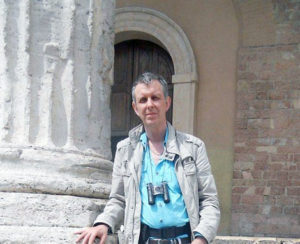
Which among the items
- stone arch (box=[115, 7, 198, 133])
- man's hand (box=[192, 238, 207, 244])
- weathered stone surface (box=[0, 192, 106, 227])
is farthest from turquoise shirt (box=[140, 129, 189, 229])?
stone arch (box=[115, 7, 198, 133])

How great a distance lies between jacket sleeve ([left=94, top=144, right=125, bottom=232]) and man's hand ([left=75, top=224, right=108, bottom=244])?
1.1 inches

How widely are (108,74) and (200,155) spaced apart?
0.82 m

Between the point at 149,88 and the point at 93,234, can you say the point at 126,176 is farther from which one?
the point at 149,88

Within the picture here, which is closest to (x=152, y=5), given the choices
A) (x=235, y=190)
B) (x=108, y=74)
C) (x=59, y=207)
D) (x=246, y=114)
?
(x=246, y=114)

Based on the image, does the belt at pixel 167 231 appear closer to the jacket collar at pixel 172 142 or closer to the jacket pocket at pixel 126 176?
the jacket pocket at pixel 126 176

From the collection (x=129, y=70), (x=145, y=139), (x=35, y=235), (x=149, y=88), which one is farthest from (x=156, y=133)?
(x=129, y=70)

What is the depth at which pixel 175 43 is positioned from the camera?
9.21 meters

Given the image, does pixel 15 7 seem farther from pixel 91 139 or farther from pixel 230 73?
pixel 230 73

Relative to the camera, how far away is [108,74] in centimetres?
347

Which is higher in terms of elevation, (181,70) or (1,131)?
(181,70)

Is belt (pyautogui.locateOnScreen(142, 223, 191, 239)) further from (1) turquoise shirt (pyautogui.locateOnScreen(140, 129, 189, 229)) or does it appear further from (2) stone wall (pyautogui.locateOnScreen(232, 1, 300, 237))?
(2) stone wall (pyautogui.locateOnScreen(232, 1, 300, 237))

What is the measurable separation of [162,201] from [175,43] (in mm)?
6585

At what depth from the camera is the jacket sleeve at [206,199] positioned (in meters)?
2.73

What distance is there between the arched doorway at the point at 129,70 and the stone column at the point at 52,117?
6214 millimetres
